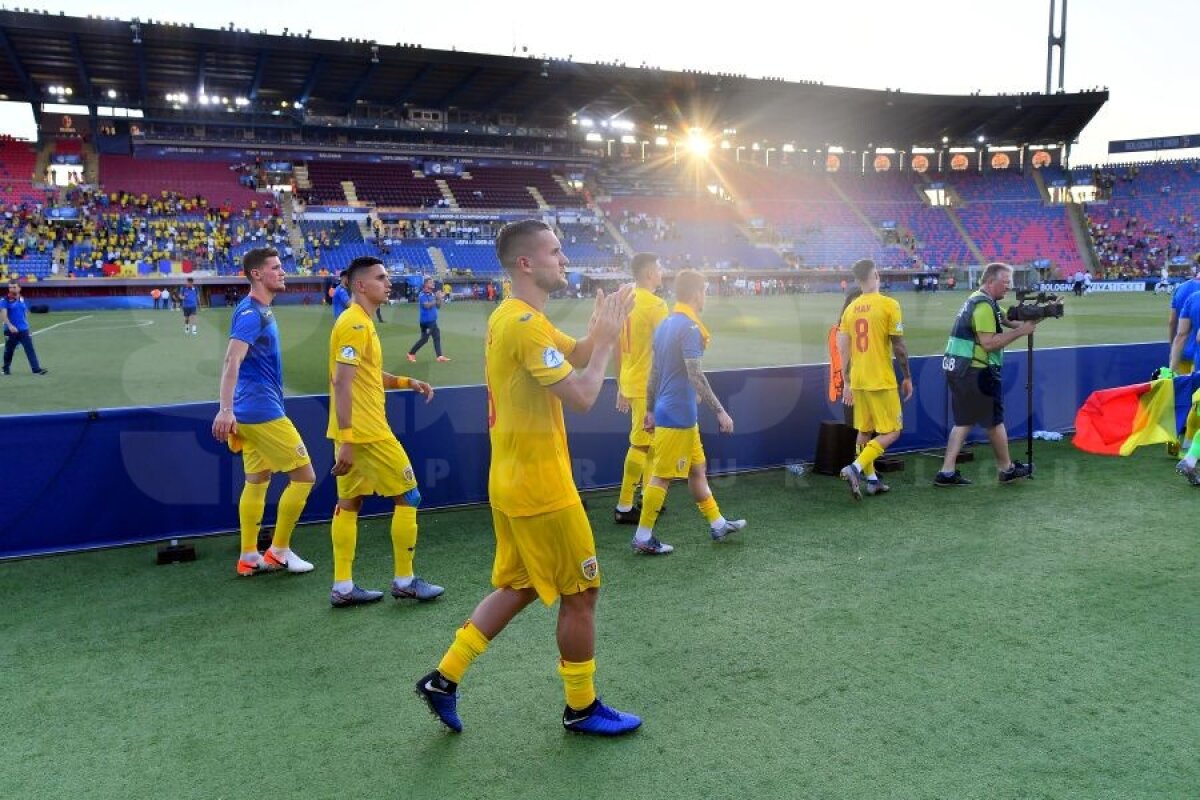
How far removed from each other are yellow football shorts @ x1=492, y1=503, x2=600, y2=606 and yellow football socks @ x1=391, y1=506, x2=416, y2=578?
2.01m

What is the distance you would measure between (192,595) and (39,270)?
42.5 meters

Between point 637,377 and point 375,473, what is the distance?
2602 millimetres

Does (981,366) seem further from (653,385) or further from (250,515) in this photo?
(250,515)

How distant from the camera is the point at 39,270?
39531mm

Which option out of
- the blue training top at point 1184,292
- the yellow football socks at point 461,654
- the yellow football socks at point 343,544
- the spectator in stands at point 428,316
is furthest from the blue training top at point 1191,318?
the spectator in stands at point 428,316

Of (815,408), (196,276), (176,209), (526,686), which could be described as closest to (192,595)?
(526,686)

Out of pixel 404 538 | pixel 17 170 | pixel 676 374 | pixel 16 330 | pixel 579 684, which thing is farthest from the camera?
pixel 17 170

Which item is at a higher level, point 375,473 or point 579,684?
point 375,473

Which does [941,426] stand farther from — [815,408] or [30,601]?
[30,601]

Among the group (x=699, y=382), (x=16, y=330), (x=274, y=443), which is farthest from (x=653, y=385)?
(x=16, y=330)

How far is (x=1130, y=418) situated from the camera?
909 centimetres

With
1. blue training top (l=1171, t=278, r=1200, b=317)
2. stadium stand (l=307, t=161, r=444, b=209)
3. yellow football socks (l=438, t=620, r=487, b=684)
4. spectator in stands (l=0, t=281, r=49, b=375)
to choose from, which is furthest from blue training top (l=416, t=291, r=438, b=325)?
stadium stand (l=307, t=161, r=444, b=209)

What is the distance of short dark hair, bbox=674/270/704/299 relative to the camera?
20.6ft

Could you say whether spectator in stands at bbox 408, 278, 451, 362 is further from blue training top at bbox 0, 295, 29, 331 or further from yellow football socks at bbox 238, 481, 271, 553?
yellow football socks at bbox 238, 481, 271, 553
